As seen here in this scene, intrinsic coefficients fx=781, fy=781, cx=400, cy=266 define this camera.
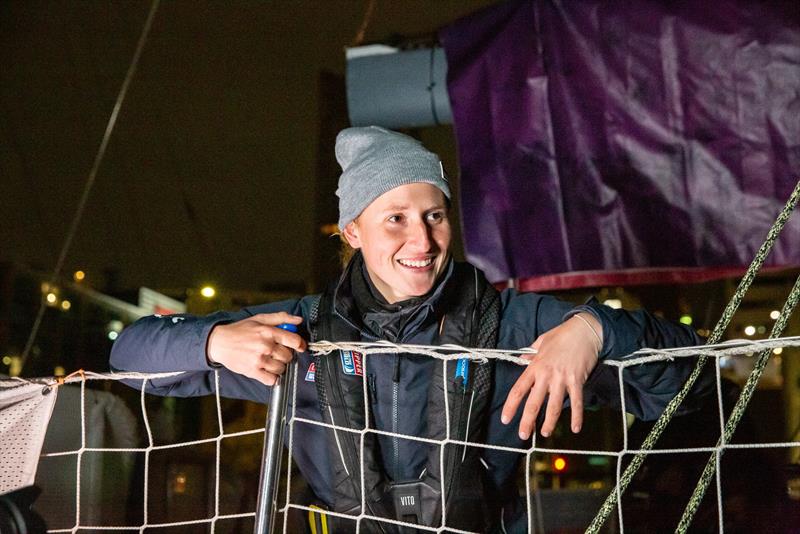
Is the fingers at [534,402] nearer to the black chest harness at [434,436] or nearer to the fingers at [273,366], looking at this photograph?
the black chest harness at [434,436]

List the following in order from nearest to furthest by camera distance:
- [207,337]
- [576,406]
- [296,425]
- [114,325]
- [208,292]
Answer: [576,406] < [207,337] < [296,425] < [114,325] < [208,292]

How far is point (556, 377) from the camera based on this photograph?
1.64 m

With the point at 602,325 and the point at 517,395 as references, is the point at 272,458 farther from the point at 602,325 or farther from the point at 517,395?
the point at 602,325

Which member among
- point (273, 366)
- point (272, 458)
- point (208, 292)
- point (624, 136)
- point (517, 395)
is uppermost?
point (208, 292)

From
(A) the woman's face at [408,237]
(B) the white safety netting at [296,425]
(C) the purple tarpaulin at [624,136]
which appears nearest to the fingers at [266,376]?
(B) the white safety netting at [296,425]

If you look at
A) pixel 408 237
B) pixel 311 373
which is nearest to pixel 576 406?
pixel 408 237

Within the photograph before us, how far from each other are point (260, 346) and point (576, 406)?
2.34 ft

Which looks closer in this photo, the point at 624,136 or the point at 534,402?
the point at 534,402

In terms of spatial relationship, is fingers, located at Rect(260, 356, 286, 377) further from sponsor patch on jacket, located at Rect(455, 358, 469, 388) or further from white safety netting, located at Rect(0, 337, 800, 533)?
sponsor patch on jacket, located at Rect(455, 358, 469, 388)

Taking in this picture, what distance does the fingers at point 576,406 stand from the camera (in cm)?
162

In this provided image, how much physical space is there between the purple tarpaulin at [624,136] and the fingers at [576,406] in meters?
2.01

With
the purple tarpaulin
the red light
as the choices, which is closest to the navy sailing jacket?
the purple tarpaulin

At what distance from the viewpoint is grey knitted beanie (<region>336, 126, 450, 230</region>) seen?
6.81ft

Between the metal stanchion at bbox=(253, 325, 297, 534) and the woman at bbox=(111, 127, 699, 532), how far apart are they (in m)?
0.06
